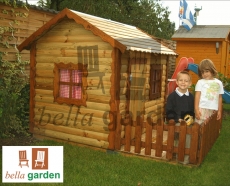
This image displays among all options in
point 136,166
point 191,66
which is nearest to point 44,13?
point 191,66

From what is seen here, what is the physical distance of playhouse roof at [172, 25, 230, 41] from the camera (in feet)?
61.7

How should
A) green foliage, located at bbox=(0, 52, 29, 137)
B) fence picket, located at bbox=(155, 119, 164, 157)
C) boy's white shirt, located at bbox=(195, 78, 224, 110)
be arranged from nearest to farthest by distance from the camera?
fence picket, located at bbox=(155, 119, 164, 157) < boy's white shirt, located at bbox=(195, 78, 224, 110) < green foliage, located at bbox=(0, 52, 29, 137)

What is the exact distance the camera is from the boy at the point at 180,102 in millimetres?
6293

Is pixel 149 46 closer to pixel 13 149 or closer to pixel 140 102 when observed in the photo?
pixel 140 102

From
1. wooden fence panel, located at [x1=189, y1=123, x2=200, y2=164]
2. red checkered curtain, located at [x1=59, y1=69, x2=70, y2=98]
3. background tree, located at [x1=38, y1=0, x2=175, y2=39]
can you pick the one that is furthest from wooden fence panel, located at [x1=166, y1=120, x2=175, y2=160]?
background tree, located at [x1=38, y1=0, x2=175, y2=39]

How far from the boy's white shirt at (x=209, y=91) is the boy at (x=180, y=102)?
0.50 meters

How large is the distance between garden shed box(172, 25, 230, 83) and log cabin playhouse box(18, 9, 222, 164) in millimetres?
11848

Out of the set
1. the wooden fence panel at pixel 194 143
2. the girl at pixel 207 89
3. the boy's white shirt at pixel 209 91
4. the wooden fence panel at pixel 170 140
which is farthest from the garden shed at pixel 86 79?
the boy's white shirt at pixel 209 91

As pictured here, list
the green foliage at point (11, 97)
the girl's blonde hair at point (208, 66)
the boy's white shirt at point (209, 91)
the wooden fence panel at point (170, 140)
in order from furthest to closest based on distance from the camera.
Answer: the green foliage at point (11, 97), the boy's white shirt at point (209, 91), the girl's blonde hair at point (208, 66), the wooden fence panel at point (170, 140)

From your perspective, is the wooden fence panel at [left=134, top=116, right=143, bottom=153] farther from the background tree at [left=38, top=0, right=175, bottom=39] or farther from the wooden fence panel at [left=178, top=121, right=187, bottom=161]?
the background tree at [left=38, top=0, right=175, bottom=39]

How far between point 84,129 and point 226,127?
5364 mm

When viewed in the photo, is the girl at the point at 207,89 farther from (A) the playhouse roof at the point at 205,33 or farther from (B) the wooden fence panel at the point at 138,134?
(A) the playhouse roof at the point at 205,33

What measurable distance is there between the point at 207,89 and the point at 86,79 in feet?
9.28

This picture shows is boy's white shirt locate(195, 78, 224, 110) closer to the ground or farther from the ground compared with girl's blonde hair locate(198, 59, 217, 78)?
closer to the ground
